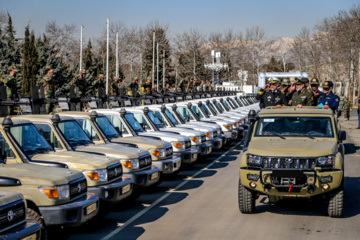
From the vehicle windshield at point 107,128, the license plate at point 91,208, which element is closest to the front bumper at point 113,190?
the license plate at point 91,208

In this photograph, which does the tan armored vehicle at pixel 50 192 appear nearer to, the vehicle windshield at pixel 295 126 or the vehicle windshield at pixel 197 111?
the vehicle windshield at pixel 295 126

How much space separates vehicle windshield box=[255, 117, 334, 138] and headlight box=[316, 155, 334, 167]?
122cm

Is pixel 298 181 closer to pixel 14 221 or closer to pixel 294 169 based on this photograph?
pixel 294 169

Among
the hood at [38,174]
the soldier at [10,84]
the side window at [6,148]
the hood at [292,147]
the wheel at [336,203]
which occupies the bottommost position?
the wheel at [336,203]

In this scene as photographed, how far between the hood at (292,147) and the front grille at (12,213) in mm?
4499

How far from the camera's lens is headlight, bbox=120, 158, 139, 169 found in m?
10.6

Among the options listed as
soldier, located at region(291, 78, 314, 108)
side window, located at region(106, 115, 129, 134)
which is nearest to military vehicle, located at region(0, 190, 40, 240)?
side window, located at region(106, 115, 129, 134)

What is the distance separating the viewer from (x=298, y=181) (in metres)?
9.04

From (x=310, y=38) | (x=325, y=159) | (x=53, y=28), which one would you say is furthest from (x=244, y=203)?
(x=310, y=38)

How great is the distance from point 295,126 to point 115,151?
3487 mm

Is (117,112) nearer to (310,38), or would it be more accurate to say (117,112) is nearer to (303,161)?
(303,161)

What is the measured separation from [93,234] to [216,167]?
815 cm

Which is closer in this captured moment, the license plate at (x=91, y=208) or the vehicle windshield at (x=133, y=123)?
the license plate at (x=91, y=208)

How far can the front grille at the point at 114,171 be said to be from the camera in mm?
9204
